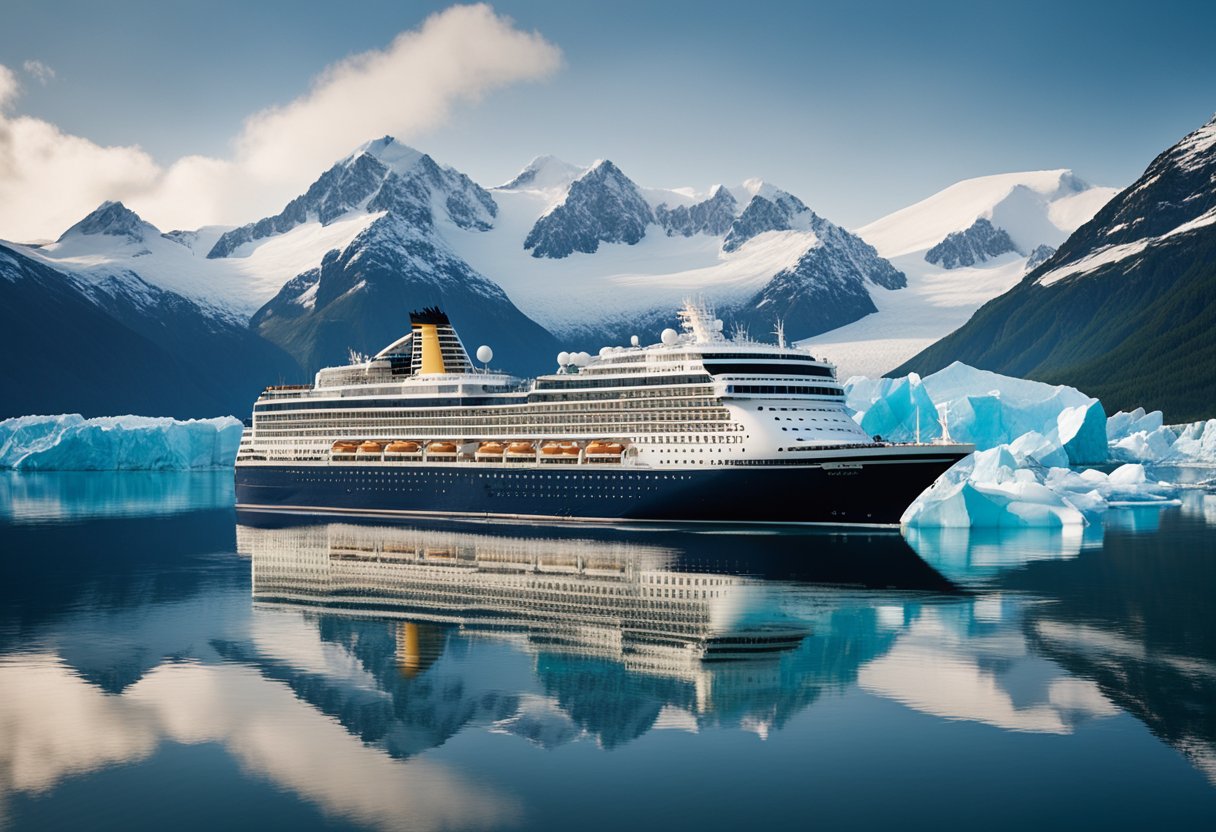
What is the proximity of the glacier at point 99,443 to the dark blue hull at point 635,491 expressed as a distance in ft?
175

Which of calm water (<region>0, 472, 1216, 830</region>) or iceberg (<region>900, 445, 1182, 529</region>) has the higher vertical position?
iceberg (<region>900, 445, 1182, 529</region>)

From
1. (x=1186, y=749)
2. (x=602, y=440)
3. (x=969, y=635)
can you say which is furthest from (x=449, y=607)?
(x=602, y=440)

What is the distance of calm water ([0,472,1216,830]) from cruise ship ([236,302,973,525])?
6562 millimetres

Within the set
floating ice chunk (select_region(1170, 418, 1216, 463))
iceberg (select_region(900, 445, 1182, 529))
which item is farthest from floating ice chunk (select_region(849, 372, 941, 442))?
floating ice chunk (select_region(1170, 418, 1216, 463))

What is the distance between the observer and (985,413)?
75.2 metres

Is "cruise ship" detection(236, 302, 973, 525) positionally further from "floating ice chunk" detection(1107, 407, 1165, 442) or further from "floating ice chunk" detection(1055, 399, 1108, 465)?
"floating ice chunk" detection(1107, 407, 1165, 442)

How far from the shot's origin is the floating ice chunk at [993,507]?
43.5m

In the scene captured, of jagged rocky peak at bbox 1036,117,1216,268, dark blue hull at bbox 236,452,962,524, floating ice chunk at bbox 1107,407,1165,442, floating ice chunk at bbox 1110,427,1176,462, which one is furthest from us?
jagged rocky peak at bbox 1036,117,1216,268

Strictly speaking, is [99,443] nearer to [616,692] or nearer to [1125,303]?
[616,692]

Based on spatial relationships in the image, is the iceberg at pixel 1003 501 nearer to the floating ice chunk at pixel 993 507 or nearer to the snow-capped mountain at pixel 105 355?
the floating ice chunk at pixel 993 507

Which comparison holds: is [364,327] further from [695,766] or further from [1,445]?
[695,766]

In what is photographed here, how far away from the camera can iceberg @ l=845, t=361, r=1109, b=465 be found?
2795 inches

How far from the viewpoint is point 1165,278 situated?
551 ft

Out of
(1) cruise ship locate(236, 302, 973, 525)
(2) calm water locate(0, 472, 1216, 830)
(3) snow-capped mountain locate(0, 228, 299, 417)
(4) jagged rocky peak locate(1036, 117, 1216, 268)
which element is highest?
(4) jagged rocky peak locate(1036, 117, 1216, 268)
